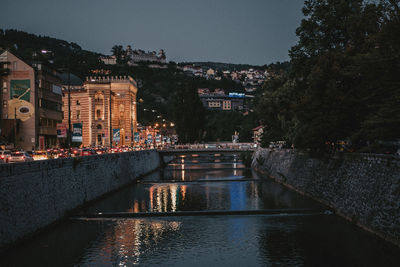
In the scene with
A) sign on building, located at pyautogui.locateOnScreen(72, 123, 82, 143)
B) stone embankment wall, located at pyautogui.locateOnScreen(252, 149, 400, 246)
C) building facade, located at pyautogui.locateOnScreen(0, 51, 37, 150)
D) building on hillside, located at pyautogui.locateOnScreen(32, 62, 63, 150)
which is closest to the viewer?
stone embankment wall, located at pyautogui.locateOnScreen(252, 149, 400, 246)

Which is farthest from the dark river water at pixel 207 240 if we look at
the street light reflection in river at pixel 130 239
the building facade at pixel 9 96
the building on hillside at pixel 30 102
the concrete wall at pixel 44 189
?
the building facade at pixel 9 96

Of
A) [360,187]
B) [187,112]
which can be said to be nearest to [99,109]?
[187,112]

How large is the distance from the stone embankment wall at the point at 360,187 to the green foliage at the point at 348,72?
190 centimetres

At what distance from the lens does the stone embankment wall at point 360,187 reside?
25.9 metres

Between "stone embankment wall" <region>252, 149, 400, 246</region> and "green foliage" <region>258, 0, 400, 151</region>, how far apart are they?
190 cm

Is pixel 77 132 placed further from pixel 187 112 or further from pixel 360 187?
pixel 187 112

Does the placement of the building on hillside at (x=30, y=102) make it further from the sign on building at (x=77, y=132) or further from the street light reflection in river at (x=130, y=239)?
the street light reflection in river at (x=130, y=239)

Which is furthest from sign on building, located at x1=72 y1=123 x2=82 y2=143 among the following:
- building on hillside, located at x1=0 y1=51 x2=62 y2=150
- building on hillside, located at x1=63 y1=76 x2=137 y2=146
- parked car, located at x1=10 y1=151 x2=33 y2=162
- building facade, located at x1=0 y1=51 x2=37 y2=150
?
building on hillside, located at x1=63 y1=76 x2=137 y2=146

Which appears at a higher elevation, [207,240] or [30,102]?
[30,102]

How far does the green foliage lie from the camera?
26828mm

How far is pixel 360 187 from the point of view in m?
31.2

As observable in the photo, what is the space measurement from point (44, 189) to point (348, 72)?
21413 millimetres

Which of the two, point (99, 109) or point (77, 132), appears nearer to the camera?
point (77, 132)

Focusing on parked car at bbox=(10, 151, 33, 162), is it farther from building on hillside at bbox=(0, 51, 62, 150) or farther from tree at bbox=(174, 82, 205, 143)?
tree at bbox=(174, 82, 205, 143)
